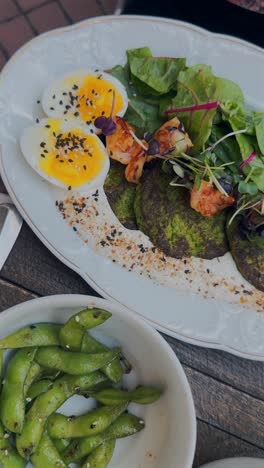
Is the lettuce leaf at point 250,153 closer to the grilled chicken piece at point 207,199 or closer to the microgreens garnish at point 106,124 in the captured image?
the grilled chicken piece at point 207,199

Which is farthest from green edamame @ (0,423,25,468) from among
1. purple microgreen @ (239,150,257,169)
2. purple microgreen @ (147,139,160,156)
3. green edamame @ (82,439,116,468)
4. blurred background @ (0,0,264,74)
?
blurred background @ (0,0,264,74)

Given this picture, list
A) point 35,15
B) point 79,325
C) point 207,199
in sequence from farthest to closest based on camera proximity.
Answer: point 35,15 → point 207,199 → point 79,325

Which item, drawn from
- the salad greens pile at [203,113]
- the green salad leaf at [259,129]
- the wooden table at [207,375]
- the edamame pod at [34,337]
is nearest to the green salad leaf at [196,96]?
the salad greens pile at [203,113]

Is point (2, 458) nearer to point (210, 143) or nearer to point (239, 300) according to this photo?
point (239, 300)

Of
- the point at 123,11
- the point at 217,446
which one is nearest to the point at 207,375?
the point at 217,446

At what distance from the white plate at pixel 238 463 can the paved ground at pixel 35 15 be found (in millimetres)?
1374

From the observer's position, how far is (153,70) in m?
1.40

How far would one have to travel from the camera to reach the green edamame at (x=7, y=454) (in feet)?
3.73

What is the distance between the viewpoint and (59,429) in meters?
1.16

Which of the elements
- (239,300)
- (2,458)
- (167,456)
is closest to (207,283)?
(239,300)

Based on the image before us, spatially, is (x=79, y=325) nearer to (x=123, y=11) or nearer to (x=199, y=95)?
(x=199, y=95)

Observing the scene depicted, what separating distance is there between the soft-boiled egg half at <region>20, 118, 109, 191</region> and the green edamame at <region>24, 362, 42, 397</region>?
441mm

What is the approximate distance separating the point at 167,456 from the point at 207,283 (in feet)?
1.46

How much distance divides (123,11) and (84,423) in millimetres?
1109
